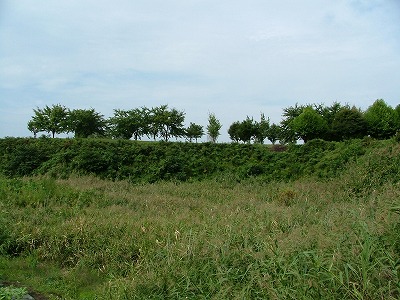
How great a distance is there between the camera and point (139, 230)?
6051mm

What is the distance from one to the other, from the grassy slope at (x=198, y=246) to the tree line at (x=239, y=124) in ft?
38.3

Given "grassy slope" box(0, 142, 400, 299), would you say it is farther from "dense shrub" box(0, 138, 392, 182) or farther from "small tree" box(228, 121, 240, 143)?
"small tree" box(228, 121, 240, 143)

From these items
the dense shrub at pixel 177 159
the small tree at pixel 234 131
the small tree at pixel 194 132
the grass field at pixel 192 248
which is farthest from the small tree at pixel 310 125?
the grass field at pixel 192 248

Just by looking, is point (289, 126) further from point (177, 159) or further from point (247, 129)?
point (177, 159)

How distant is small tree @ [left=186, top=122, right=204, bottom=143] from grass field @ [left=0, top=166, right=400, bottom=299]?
682 inches

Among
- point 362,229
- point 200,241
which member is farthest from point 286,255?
point 200,241

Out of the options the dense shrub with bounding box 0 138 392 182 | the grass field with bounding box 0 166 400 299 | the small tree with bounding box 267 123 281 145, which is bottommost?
the grass field with bounding box 0 166 400 299

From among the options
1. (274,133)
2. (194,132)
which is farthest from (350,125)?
(194,132)

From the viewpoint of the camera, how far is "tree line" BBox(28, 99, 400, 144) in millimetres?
21297

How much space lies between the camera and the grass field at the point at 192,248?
2811 millimetres

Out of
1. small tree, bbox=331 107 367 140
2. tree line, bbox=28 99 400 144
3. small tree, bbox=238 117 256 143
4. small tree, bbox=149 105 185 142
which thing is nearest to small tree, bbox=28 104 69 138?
tree line, bbox=28 99 400 144

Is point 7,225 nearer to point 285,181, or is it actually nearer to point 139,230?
point 139,230

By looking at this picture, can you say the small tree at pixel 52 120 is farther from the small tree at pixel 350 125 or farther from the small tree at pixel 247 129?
the small tree at pixel 350 125

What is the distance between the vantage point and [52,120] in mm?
26797
